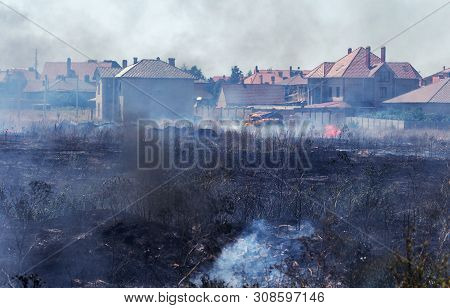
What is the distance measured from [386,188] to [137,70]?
33513 millimetres

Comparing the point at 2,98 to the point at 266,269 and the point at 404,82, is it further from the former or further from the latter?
the point at 266,269

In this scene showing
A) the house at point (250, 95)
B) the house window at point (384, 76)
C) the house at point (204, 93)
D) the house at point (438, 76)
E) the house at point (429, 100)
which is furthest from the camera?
the house at point (204, 93)

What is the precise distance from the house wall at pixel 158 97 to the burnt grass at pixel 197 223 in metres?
26.2

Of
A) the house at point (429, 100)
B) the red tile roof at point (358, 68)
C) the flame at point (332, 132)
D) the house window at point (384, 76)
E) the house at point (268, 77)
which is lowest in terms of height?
the flame at point (332, 132)

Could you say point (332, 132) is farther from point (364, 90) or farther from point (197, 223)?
point (197, 223)

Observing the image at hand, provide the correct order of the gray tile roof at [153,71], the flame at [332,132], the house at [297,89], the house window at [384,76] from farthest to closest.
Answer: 1. the house at [297,89]
2. the house window at [384,76]
3. the gray tile roof at [153,71]
4. the flame at [332,132]

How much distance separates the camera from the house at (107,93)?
157 feet

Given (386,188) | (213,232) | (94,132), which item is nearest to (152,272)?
(213,232)

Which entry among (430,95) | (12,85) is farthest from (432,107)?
(12,85)

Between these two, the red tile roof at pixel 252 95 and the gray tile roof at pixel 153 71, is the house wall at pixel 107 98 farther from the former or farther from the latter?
the red tile roof at pixel 252 95

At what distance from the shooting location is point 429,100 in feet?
145

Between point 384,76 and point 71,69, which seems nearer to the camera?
point 384,76

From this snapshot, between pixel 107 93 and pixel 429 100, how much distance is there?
24.3m

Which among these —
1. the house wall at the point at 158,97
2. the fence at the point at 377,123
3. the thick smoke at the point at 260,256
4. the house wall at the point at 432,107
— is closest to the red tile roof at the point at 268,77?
the house wall at the point at 158,97
